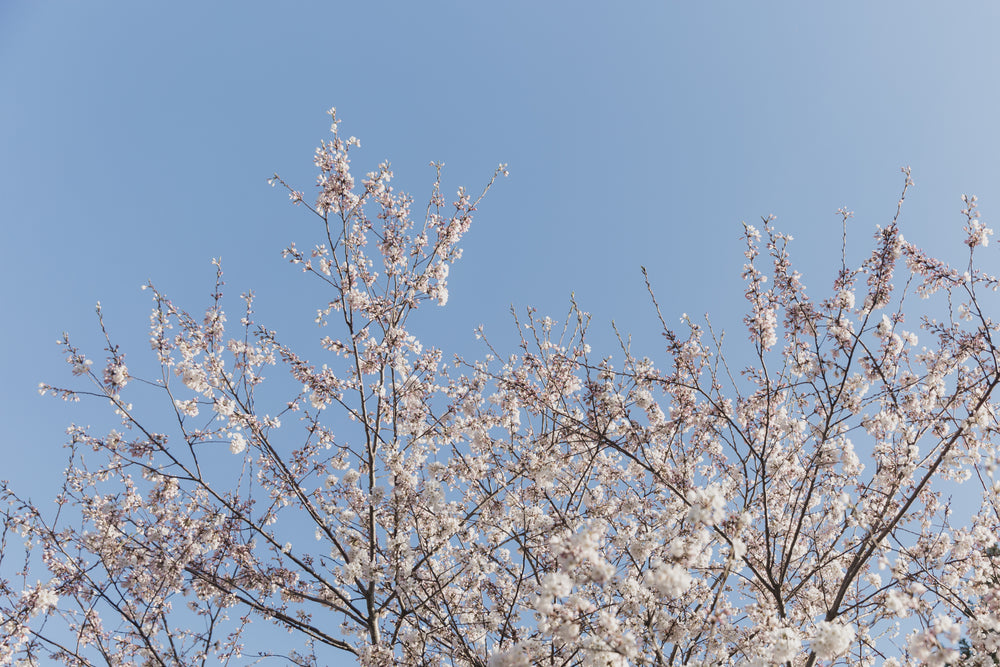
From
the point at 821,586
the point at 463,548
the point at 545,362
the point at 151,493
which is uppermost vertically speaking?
the point at 545,362

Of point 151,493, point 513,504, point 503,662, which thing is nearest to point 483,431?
point 513,504

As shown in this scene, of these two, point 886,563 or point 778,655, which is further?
point 886,563

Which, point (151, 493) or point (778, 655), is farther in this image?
point (151, 493)

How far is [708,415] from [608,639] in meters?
3.28

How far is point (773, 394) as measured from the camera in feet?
21.0

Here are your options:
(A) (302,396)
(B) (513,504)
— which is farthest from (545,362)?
(A) (302,396)

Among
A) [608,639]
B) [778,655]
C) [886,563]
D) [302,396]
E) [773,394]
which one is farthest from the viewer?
[302,396]

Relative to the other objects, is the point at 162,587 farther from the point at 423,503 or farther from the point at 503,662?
the point at 503,662

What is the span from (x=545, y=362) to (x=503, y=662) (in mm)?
3651

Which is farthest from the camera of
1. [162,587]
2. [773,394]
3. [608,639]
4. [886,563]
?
[162,587]

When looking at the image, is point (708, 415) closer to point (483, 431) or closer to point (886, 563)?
point (886, 563)

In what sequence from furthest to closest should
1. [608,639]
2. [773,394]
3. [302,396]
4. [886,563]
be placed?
[302,396]
[773,394]
[886,563]
[608,639]

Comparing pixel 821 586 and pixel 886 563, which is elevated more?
pixel 821 586

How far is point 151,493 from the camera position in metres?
7.03
